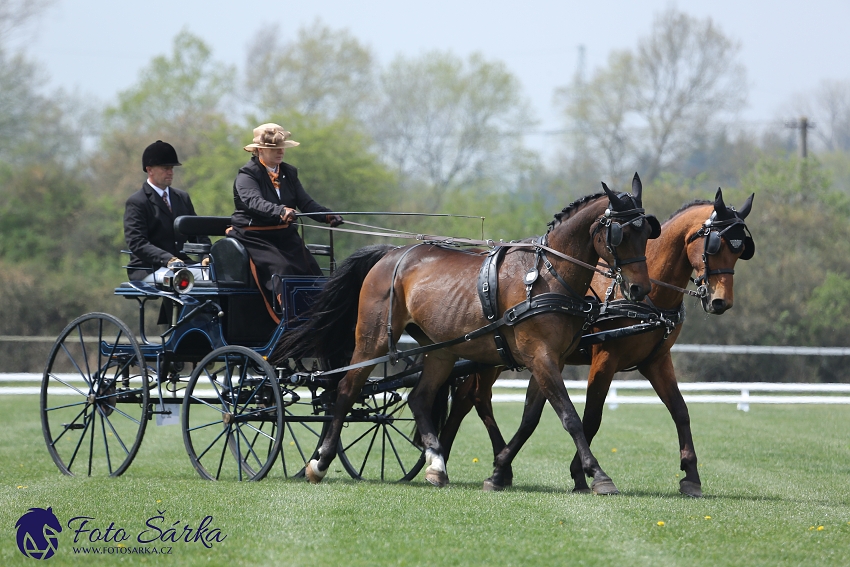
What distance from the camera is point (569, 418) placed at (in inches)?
270

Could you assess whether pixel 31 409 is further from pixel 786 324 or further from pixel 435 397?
pixel 786 324

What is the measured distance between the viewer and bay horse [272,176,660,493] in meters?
6.86

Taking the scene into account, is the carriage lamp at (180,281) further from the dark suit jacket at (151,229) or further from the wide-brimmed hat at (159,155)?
the wide-brimmed hat at (159,155)

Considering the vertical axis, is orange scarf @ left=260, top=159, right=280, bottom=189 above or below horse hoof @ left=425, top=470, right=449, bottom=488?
above

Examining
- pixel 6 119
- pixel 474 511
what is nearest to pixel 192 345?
pixel 474 511

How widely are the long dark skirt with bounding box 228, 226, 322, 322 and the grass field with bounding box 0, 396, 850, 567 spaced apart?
1468 millimetres

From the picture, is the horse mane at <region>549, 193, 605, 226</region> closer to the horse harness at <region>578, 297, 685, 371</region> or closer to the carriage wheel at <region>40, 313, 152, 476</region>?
the horse harness at <region>578, 297, 685, 371</region>

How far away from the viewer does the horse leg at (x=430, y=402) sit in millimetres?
7738

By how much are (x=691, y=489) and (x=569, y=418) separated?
1.19 metres

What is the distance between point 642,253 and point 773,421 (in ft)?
29.7

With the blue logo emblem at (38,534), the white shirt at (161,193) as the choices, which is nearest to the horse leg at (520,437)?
the blue logo emblem at (38,534)

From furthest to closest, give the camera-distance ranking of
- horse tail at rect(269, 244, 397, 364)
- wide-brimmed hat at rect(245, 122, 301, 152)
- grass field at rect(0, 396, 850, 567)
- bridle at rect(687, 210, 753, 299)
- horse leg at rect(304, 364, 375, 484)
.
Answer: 1. wide-brimmed hat at rect(245, 122, 301, 152)
2. horse tail at rect(269, 244, 397, 364)
3. horse leg at rect(304, 364, 375, 484)
4. bridle at rect(687, 210, 753, 299)
5. grass field at rect(0, 396, 850, 567)

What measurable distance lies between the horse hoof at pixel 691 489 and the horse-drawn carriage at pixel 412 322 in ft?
0.99

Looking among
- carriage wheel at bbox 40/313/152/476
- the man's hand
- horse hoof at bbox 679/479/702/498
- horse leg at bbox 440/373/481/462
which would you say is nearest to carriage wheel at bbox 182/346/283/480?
carriage wheel at bbox 40/313/152/476
